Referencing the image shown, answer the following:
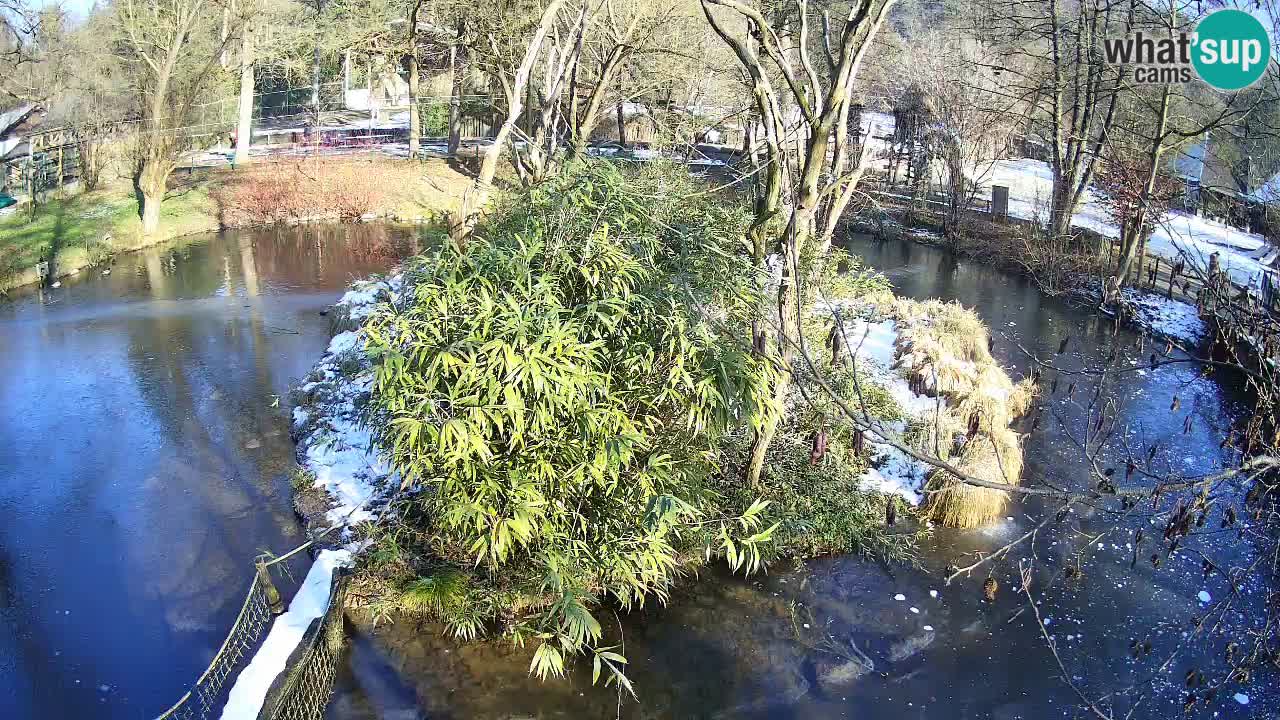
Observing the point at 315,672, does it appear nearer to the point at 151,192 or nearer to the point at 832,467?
the point at 832,467

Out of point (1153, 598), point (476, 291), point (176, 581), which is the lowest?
point (176, 581)

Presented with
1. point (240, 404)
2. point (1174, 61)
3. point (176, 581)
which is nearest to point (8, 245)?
point (240, 404)

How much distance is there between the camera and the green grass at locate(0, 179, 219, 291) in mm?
16594

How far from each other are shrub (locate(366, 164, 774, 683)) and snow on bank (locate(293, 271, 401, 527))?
93cm

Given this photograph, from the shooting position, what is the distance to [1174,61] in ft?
50.8

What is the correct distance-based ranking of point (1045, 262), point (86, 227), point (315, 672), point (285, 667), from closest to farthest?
point (285, 667) → point (315, 672) → point (1045, 262) → point (86, 227)

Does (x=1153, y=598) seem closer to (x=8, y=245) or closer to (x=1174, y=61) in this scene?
(x=1174, y=61)

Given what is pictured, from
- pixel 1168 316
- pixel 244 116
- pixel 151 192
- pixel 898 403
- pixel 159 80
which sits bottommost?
pixel 898 403

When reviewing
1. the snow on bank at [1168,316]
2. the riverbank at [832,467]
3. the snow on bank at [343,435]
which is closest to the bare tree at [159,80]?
the snow on bank at [343,435]

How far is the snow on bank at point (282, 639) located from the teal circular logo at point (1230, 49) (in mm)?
8507

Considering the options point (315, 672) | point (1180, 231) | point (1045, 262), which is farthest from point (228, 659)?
point (1180, 231)

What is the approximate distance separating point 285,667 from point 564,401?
2543mm

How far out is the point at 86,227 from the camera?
18312 millimetres

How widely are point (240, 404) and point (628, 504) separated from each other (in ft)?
21.9
